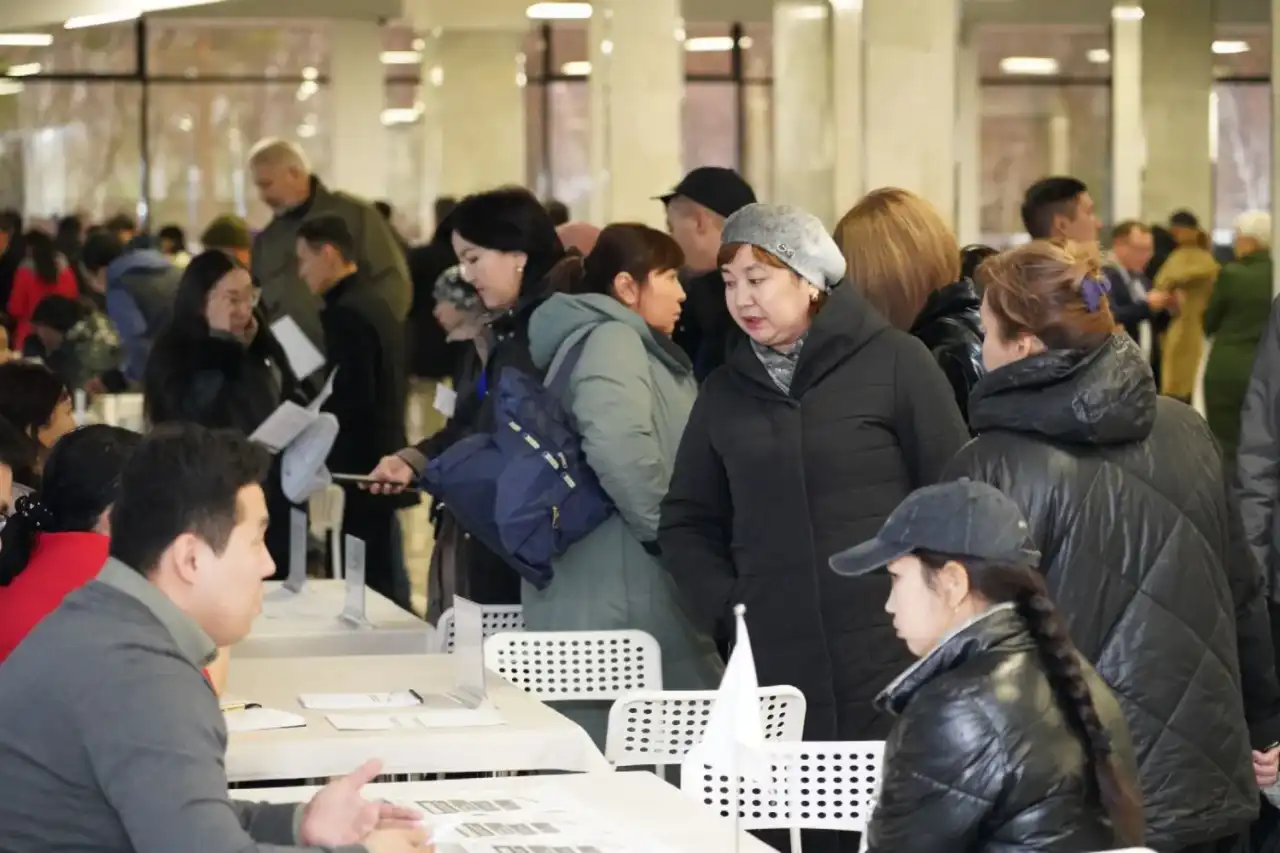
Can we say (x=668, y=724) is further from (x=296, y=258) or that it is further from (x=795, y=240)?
(x=296, y=258)

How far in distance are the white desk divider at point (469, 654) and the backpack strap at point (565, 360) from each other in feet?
3.12

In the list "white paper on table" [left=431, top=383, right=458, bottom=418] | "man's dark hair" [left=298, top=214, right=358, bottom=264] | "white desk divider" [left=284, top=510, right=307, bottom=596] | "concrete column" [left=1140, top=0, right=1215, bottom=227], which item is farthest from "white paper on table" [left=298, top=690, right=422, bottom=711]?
"concrete column" [left=1140, top=0, right=1215, bottom=227]

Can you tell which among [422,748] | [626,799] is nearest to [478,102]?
[422,748]

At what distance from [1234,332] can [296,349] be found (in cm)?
517

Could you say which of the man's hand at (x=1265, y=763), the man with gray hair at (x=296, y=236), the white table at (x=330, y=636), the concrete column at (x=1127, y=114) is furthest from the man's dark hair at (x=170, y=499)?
the concrete column at (x=1127, y=114)

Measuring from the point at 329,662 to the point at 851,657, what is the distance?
1238 mm

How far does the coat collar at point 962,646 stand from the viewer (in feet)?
9.52

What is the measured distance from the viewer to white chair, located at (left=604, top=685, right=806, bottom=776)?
4121 mm

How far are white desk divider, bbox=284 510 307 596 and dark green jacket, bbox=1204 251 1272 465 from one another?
523 cm

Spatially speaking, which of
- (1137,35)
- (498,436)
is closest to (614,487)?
(498,436)

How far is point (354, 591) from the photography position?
220 inches

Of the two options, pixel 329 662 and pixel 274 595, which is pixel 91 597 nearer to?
pixel 329 662

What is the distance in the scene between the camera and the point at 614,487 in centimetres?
505

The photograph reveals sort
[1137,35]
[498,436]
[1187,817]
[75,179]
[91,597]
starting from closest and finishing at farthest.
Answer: [91,597], [1187,817], [498,436], [1137,35], [75,179]
